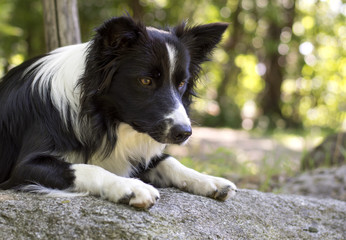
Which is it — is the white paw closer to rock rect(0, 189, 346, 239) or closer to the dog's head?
rock rect(0, 189, 346, 239)

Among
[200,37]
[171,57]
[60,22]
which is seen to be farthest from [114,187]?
[60,22]

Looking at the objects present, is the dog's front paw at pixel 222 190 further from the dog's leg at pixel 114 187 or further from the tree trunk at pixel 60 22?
the tree trunk at pixel 60 22

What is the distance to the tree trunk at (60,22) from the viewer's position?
459 centimetres

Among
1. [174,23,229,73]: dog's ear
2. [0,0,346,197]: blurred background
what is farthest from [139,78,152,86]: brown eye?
[0,0,346,197]: blurred background

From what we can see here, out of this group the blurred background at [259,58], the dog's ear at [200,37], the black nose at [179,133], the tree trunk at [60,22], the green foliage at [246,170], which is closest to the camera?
the black nose at [179,133]

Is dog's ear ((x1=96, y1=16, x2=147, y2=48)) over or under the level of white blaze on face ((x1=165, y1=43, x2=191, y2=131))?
over

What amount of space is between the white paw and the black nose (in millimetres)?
441

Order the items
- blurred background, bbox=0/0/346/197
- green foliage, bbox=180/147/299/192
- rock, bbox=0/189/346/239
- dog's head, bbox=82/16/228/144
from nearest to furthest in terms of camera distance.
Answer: rock, bbox=0/189/346/239 → dog's head, bbox=82/16/228/144 → green foliage, bbox=180/147/299/192 → blurred background, bbox=0/0/346/197

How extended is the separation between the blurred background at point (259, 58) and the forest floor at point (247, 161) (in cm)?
14

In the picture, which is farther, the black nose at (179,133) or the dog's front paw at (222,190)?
the dog's front paw at (222,190)

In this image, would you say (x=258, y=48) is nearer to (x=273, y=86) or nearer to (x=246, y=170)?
(x=273, y=86)

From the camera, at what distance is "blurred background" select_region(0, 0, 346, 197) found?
12.1 m

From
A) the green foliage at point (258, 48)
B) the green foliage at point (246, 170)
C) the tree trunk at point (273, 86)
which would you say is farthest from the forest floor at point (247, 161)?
the tree trunk at point (273, 86)

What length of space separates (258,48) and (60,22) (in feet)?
37.1
